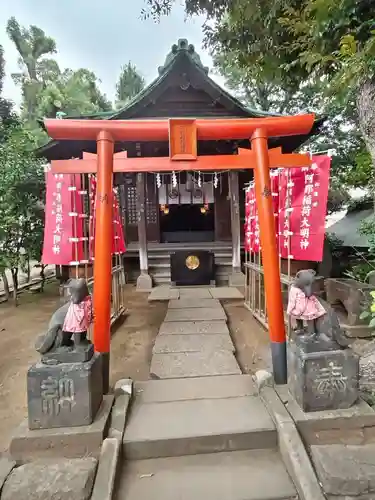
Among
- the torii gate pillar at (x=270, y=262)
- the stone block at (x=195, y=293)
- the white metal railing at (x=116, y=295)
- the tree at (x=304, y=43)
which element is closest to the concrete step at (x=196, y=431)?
the torii gate pillar at (x=270, y=262)

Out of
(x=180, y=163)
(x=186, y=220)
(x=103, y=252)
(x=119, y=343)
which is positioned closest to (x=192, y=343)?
(x=119, y=343)

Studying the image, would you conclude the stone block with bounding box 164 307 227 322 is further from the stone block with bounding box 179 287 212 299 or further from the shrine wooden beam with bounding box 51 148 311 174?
the shrine wooden beam with bounding box 51 148 311 174

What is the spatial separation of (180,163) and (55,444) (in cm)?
291

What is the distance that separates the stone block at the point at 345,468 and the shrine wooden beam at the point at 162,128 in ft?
10.4

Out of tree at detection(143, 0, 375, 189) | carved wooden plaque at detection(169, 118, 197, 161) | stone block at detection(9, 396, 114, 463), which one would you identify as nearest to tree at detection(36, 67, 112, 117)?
tree at detection(143, 0, 375, 189)

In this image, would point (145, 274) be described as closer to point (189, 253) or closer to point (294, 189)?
point (189, 253)

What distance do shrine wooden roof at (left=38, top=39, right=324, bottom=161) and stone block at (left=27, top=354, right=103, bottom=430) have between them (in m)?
6.89

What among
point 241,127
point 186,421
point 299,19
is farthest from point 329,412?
point 299,19

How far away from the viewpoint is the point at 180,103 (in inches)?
325

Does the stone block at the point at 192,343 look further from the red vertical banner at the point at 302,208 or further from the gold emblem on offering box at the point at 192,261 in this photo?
the gold emblem on offering box at the point at 192,261

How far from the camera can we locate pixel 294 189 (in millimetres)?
4570

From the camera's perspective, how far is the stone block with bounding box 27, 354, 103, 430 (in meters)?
2.52

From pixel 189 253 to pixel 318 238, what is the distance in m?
5.23

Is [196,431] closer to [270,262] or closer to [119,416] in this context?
[119,416]
